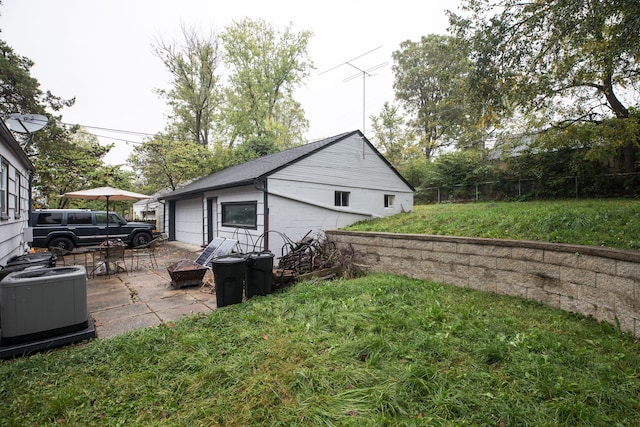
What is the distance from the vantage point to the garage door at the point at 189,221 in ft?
40.3

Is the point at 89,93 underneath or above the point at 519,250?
above

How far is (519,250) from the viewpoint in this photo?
14.3ft

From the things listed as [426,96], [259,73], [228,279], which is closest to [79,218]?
[228,279]

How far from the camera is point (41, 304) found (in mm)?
3053

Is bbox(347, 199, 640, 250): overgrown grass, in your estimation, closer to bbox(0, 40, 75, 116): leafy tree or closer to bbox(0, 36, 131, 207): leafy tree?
bbox(0, 36, 131, 207): leafy tree

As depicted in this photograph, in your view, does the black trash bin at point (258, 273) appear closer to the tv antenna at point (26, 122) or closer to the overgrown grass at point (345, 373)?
the overgrown grass at point (345, 373)

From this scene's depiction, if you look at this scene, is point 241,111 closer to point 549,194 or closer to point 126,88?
point 126,88

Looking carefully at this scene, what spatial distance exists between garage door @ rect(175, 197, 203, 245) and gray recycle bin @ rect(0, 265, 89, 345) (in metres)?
8.96

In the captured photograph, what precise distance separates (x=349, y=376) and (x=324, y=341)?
0.70 meters

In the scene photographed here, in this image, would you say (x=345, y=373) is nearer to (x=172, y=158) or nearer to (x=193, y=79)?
(x=172, y=158)

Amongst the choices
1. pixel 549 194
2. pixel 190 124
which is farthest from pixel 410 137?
pixel 190 124

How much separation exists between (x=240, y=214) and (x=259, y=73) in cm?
1780

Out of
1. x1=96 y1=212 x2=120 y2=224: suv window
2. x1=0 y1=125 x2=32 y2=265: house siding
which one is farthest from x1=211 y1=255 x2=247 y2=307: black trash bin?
x1=96 y1=212 x2=120 y2=224: suv window

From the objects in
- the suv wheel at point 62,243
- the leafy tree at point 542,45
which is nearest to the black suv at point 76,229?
the suv wheel at point 62,243
